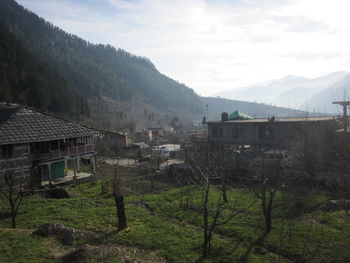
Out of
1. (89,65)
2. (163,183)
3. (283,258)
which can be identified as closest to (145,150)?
(163,183)

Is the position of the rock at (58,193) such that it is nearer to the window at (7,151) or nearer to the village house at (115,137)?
the window at (7,151)

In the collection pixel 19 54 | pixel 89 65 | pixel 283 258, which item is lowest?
Result: pixel 283 258

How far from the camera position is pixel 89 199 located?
18094 millimetres

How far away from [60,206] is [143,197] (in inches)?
207

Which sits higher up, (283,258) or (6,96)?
(6,96)

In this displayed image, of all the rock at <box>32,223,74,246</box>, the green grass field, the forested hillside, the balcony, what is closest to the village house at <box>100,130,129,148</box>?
the forested hillside

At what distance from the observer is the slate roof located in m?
20.8

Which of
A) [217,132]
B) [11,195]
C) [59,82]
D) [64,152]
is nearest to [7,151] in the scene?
[64,152]

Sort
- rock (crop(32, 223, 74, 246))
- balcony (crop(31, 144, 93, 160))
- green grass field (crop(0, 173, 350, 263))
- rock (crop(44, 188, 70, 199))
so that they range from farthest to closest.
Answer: balcony (crop(31, 144, 93, 160)) → rock (crop(44, 188, 70, 199)) → rock (crop(32, 223, 74, 246)) → green grass field (crop(0, 173, 350, 263))

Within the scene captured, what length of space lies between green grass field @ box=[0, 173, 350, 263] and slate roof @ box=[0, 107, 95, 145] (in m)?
5.40

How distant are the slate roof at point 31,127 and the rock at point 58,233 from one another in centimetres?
1148

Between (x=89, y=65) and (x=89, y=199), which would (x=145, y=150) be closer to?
(x=89, y=199)

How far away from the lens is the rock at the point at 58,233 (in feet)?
35.3

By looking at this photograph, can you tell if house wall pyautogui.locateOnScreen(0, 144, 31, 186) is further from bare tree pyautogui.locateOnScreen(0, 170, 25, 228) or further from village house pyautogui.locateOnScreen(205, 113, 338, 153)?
village house pyautogui.locateOnScreen(205, 113, 338, 153)
